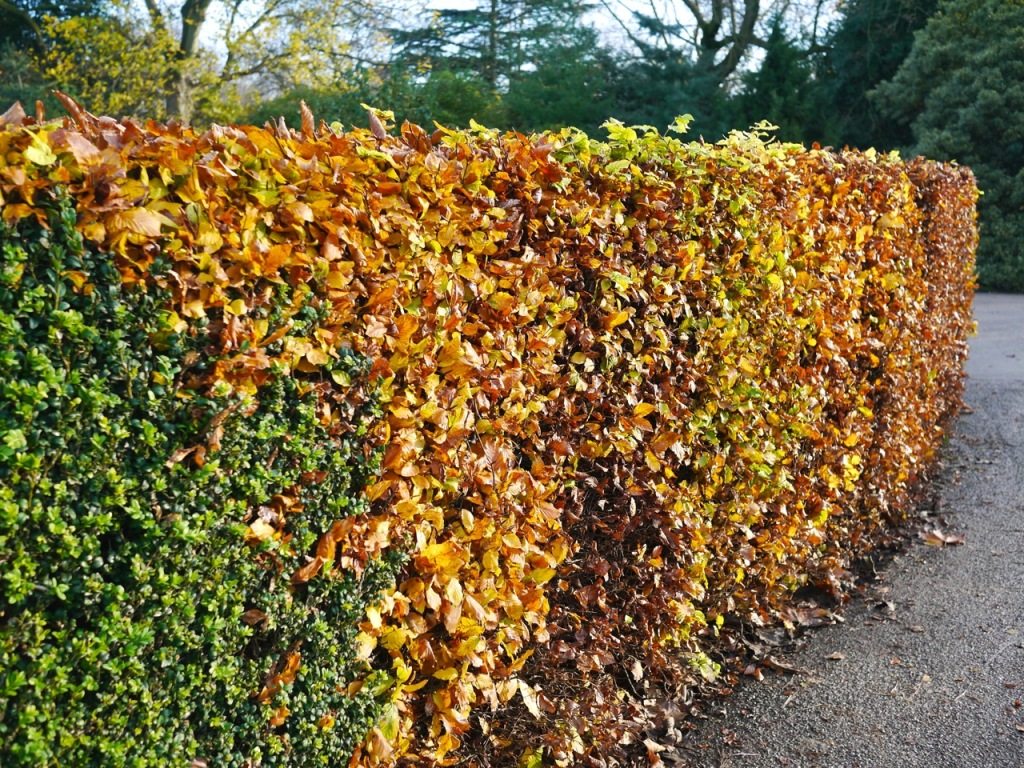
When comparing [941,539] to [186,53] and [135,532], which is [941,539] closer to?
[135,532]

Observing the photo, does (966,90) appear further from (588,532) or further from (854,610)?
(588,532)

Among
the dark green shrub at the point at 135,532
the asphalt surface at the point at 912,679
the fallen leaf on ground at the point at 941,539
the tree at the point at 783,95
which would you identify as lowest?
the fallen leaf on ground at the point at 941,539

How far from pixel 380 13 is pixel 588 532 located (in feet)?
70.9

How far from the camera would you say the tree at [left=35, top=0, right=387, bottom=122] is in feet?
63.0

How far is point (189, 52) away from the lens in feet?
66.0

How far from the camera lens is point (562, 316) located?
3.09 metres

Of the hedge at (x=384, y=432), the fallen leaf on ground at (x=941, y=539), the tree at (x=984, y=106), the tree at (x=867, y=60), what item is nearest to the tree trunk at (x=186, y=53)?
the tree at (x=867, y=60)

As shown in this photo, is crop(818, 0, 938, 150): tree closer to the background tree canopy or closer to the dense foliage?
the background tree canopy

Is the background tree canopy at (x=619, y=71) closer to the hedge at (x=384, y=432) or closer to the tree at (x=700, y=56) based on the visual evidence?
the tree at (x=700, y=56)

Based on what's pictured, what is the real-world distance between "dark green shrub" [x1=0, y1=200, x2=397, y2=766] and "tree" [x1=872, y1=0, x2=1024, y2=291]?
67.8ft

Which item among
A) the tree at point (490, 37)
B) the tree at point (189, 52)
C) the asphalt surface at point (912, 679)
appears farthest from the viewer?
the tree at point (490, 37)

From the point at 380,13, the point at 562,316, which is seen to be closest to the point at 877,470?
the point at 562,316

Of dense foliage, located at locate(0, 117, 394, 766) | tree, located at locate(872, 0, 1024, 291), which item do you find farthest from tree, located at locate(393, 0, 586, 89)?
dense foliage, located at locate(0, 117, 394, 766)

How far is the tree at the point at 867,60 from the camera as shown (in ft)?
74.5
